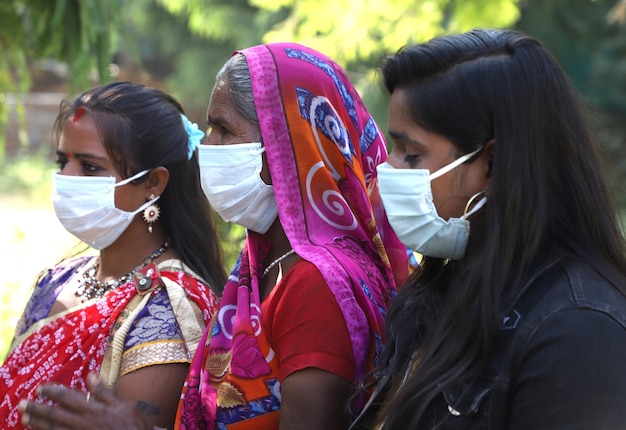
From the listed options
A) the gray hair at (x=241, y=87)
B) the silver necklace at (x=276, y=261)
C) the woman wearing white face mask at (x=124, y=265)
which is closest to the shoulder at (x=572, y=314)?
the silver necklace at (x=276, y=261)

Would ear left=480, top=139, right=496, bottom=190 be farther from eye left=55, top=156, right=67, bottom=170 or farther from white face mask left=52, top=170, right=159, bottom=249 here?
eye left=55, top=156, right=67, bottom=170

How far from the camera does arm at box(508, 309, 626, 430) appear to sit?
1.54 m

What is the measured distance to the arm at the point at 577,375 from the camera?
1535 mm

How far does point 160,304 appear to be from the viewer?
2678mm

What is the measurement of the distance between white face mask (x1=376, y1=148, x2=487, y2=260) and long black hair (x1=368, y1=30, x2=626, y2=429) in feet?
0.13

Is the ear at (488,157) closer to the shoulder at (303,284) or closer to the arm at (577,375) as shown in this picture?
the arm at (577,375)

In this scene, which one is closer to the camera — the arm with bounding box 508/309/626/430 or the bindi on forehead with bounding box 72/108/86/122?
the arm with bounding box 508/309/626/430

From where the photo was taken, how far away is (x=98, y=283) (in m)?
2.97

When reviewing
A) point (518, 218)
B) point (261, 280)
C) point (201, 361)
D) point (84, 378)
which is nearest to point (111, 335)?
point (84, 378)

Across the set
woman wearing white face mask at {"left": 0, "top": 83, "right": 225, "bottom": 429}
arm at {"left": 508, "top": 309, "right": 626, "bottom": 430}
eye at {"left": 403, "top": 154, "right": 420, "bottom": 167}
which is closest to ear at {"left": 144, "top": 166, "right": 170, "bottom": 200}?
woman wearing white face mask at {"left": 0, "top": 83, "right": 225, "bottom": 429}

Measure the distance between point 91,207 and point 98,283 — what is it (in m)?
0.29

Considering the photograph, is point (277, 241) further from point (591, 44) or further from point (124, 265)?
point (591, 44)

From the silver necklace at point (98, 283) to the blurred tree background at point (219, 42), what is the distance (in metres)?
1.00

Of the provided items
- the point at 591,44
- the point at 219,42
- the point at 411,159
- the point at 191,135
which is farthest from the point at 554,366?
the point at 219,42
